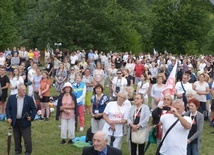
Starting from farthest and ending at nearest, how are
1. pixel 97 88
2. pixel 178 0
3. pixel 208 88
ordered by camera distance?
pixel 178 0 → pixel 208 88 → pixel 97 88

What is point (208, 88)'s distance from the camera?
12594mm

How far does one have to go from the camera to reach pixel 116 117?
8477 millimetres

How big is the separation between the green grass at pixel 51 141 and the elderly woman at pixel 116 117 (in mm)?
1522

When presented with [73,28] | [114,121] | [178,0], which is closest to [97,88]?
[114,121]

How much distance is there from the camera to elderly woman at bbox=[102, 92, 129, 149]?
846 centimetres

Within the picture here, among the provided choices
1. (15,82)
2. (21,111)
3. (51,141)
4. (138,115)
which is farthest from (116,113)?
(15,82)

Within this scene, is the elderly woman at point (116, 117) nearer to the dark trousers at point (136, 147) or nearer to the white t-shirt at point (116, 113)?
the white t-shirt at point (116, 113)

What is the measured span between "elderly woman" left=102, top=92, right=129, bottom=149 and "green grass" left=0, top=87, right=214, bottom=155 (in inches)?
59.9

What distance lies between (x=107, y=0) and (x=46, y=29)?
293 inches

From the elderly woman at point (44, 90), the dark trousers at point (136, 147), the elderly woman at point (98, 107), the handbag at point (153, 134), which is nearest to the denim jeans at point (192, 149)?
the handbag at point (153, 134)

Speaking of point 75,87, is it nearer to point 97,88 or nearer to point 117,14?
point 97,88

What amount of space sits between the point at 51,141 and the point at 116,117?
9.89 feet

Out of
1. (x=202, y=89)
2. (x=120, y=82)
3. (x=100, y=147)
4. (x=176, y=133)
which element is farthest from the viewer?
(x=120, y=82)

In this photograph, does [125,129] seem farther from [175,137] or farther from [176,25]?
[176,25]
